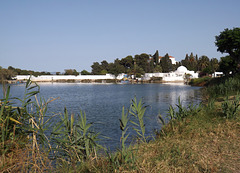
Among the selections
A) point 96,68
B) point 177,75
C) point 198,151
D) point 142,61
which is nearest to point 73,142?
point 198,151

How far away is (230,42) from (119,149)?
3632 cm

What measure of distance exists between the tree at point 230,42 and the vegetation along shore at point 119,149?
2971 centimetres

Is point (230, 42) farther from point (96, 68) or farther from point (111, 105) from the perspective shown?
point (96, 68)

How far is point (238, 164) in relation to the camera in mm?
4969

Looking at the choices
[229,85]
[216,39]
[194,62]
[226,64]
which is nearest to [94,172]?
[229,85]

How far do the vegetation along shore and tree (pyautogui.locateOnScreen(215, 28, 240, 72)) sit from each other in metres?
29.7

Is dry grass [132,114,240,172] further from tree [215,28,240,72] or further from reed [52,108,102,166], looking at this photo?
tree [215,28,240,72]

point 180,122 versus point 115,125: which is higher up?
point 180,122

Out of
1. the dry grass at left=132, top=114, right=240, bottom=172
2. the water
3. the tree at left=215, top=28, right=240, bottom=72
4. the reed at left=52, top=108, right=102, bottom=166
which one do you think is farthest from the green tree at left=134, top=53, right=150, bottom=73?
the reed at left=52, top=108, right=102, bottom=166

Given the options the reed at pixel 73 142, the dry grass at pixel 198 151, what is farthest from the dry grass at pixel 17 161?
the dry grass at pixel 198 151

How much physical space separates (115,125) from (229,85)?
1114 cm

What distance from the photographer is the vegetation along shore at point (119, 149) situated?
462 centimetres

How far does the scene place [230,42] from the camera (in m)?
36.3

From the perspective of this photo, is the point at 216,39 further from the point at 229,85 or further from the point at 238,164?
the point at 238,164
